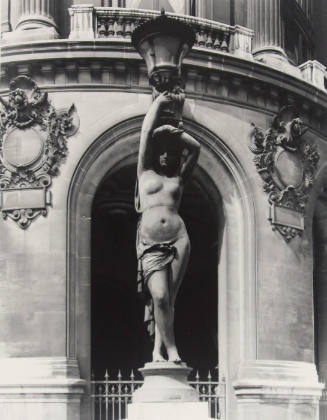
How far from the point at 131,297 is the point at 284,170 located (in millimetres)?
8415

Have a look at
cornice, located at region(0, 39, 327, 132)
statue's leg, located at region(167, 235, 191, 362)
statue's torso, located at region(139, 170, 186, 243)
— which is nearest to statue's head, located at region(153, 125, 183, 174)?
statue's torso, located at region(139, 170, 186, 243)

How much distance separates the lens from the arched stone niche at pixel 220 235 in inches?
800

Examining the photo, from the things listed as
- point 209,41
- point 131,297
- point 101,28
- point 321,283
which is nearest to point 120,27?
point 101,28

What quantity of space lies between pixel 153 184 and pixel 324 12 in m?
20.6

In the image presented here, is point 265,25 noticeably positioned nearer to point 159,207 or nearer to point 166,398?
point 159,207

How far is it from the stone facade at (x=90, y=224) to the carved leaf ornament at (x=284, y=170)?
0.22 metres

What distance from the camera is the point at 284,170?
74.0 feet

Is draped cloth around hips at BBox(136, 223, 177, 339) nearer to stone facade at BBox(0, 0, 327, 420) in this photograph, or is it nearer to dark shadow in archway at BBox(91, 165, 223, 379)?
stone facade at BBox(0, 0, 327, 420)

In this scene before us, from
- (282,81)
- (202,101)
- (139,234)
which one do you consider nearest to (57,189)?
(202,101)

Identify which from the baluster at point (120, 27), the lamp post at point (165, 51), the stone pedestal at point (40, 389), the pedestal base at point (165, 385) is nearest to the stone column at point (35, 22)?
the baluster at point (120, 27)

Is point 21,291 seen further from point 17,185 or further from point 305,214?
point 305,214

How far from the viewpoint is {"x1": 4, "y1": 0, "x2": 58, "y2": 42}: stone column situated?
70.8ft

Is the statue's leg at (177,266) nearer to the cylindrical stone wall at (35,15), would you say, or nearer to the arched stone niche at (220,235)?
the arched stone niche at (220,235)

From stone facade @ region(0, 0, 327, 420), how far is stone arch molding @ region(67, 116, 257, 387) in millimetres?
26
